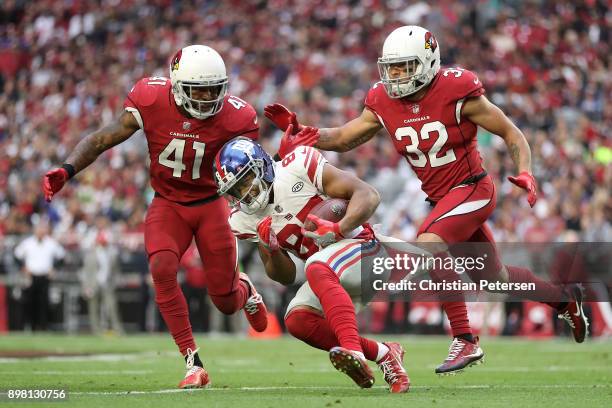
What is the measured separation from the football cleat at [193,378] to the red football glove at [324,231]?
4.45 feet

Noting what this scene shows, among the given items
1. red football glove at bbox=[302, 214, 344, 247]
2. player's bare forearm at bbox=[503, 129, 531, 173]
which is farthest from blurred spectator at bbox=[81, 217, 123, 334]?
red football glove at bbox=[302, 214, 344, 247]

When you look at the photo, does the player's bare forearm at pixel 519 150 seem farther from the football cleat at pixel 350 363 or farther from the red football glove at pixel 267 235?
the football cleat at pixel 350 363

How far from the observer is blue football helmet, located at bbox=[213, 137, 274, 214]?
22.0 feet

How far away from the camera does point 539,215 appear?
1550cm

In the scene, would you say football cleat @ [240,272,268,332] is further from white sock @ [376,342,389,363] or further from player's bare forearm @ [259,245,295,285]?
white sock @ [376,342,389,363]

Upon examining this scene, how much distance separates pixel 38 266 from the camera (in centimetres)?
1683

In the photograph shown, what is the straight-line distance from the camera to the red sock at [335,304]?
6227mm

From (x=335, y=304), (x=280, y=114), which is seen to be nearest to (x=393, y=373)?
(x=335, y=304)

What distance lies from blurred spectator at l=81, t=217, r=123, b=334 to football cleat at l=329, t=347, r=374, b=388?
10995 millimetres

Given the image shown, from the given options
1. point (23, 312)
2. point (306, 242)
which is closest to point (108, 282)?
point (23, 312)

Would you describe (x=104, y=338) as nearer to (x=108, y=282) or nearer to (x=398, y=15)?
(x=108, y=282)

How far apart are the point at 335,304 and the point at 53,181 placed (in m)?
2.08

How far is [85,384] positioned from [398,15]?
14.0m

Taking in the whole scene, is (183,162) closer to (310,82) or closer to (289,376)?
(289,376)
